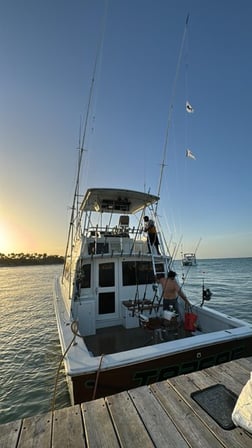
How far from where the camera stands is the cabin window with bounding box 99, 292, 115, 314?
5875 mm

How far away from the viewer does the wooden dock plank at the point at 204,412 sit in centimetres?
155

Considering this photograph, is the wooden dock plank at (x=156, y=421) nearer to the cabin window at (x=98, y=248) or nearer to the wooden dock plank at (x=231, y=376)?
the wooden dock plank at (x=231, y=376)

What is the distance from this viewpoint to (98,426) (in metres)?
1.71

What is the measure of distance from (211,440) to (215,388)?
65 centimetres

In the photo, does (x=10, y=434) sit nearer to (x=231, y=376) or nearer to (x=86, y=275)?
(x=231, y=376)

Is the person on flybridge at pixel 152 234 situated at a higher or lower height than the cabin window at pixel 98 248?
higher

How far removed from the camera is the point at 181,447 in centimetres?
151

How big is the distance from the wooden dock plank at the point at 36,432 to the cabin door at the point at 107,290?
4047 mm

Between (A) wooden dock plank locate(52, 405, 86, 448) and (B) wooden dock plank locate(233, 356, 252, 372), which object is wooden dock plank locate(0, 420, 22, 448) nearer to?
(A) wooden dock plank locate(52, 405, 86, 448)

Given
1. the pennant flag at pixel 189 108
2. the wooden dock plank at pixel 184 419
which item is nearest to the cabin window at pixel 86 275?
the wooden dock plank at pixel 184 419

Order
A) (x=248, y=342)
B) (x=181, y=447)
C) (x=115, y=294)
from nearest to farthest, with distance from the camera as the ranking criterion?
(x=181, y=447), (x=248, y=342), (x=115, y=294)

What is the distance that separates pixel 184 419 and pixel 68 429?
2.98ft

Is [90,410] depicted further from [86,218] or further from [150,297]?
[86,218]

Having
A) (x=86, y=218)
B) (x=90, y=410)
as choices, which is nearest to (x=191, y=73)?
(x=86, y=218)
